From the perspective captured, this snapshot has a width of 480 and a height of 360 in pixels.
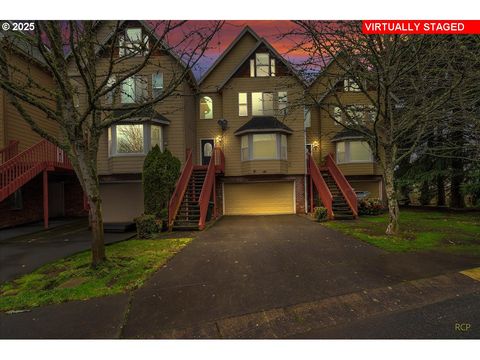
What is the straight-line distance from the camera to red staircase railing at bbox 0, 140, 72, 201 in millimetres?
11805

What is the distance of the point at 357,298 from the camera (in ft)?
15.2

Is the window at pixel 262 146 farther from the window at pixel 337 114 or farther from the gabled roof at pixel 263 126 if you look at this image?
the window at pixel 337 114

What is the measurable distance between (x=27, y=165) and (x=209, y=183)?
8.52 meters

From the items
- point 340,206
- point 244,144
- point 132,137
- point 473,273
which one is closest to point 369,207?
point 340,206

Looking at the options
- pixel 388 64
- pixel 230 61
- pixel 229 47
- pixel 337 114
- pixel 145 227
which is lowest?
pixel 145 227

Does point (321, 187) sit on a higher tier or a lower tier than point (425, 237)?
higher

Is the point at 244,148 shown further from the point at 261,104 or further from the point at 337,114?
the point at 337,114

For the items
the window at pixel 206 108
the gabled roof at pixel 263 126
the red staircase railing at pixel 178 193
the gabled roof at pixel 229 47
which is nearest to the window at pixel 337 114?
the gabled roof at pixel 263 126

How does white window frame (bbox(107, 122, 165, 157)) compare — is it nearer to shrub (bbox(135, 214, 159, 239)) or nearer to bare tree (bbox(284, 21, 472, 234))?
shrub (bbox(135, 214, 159, 239))

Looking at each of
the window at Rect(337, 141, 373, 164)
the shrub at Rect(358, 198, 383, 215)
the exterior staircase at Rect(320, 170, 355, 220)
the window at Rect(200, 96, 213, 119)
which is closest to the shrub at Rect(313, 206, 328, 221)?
the exterior staircase at Rect(320, 170, 355, 220)

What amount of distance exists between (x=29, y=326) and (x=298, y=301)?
4.06 metres

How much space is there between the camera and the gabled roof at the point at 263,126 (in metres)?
16.9

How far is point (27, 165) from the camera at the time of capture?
12836 millimetres

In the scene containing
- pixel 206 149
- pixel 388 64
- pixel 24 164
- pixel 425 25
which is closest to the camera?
pixel 425 25
